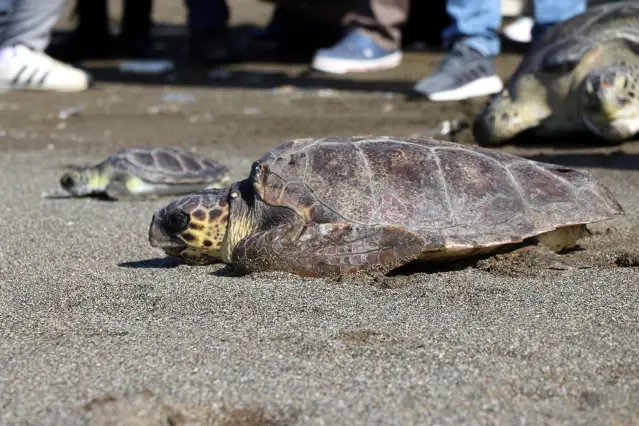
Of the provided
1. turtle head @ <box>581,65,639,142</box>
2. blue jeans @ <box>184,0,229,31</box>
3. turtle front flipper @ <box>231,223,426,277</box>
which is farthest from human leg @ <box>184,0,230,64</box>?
turtle front flipper @ <box>231,223,426,277</box>

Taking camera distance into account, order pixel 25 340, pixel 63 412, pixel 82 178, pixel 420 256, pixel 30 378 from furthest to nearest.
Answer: pixel 82 178
pixel 420 256
pixel 25 340
pixel 30 378
pixel 63 412

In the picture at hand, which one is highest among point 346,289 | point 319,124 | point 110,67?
point 346,289

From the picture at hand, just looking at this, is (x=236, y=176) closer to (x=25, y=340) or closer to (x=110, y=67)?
(x=25, y=340)

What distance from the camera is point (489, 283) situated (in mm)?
2422

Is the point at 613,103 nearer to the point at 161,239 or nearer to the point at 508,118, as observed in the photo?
the point at 508,118

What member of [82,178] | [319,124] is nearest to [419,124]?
[319,124]

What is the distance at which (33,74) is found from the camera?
249 inches

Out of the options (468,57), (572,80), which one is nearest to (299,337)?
(572,80)

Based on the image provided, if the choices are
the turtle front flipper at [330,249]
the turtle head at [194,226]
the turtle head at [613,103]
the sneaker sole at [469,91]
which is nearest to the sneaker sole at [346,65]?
the sneaker sole at [469,91]

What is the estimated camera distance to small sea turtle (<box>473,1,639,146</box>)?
4203mm

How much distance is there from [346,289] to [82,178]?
185 centimetres

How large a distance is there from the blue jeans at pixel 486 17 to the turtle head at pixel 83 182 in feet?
7.64

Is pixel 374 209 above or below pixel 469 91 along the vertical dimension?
above

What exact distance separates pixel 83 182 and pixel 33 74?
267 cm
